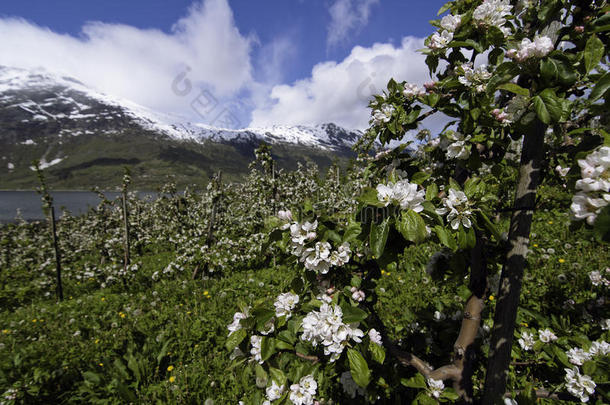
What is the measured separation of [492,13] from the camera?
1.35 m

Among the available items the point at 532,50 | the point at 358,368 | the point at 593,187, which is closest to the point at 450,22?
the point at 532,50

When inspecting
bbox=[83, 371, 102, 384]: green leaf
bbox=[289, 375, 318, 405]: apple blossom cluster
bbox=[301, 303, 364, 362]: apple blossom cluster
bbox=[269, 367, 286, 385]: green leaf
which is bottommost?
bbox=[83, 371, 102, 384]: green leaf

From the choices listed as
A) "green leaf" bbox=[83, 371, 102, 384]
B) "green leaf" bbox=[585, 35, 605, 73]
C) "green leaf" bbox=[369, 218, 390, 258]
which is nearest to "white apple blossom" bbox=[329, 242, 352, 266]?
"green leaf" bbox=[369, 218, 390, 258]

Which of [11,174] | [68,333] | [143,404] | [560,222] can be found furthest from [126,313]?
[11,174]

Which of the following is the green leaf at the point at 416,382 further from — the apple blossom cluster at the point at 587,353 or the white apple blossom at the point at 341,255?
the apple blossom cluster at the point at 587,353

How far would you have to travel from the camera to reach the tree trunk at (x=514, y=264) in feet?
4.69

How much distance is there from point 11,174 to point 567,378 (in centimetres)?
24569

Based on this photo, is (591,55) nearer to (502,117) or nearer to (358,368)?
(502,117)

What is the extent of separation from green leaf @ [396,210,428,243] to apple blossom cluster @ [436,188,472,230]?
7.4 inches

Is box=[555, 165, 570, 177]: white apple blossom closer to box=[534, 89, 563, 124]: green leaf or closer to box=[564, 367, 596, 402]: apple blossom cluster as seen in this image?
box=[534, 89, 563, 124]: green leaf

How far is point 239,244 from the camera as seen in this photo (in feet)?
25.0

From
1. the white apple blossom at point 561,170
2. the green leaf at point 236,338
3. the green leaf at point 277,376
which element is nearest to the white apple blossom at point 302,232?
the green leaf at point 236,338

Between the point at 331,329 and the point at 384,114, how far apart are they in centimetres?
127

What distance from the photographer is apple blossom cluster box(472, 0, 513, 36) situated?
4.33ft
